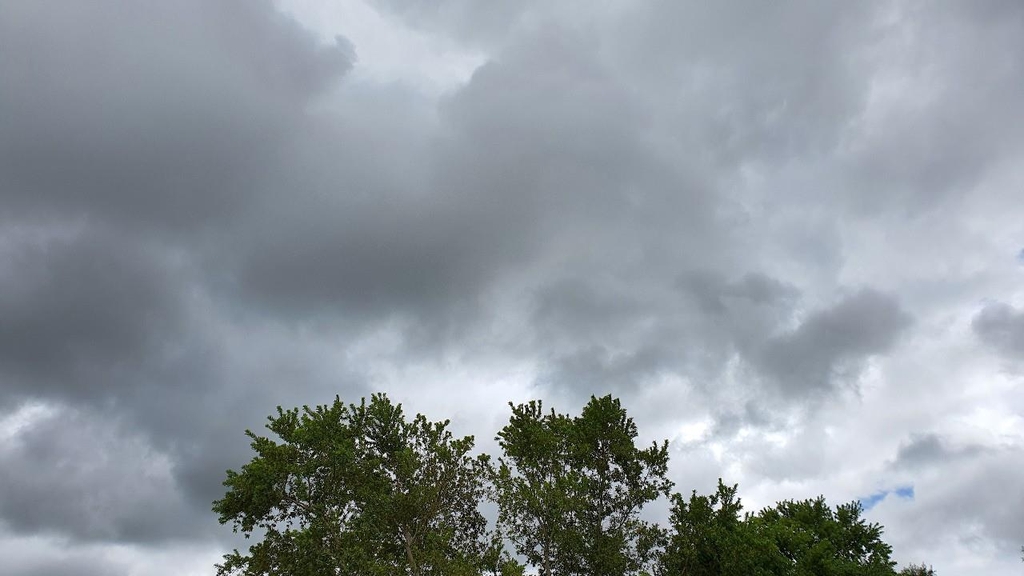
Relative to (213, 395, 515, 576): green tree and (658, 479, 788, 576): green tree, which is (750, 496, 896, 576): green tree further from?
(213, 395, 515, 576): green tree

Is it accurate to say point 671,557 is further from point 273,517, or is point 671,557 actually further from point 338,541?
point 273,517

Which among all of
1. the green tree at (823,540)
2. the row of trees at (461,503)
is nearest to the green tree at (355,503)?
the row of trees at (461,503)

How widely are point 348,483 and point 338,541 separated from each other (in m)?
3.50

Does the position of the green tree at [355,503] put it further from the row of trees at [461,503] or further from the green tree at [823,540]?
the green tree at [823,540]

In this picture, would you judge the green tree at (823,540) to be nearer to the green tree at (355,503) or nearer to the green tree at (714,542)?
the green tree at (714,542)

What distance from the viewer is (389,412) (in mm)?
42406

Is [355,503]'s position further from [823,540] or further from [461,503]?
[823,540]

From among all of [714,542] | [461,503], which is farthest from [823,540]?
[461,503]

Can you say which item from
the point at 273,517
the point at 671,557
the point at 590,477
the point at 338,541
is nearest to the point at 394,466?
the point at 338,541

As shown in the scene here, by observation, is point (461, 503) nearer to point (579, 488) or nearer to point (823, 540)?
point (579, 488)

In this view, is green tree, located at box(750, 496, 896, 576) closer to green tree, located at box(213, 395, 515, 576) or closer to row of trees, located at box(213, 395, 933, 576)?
row of trees, located at box(213, 395, 933, 576)

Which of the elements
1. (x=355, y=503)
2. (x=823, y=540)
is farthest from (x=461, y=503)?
(x=823, y=540)

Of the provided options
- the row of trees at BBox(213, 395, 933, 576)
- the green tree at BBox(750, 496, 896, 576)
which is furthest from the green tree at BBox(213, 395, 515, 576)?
the green tree at BBox(750, 496, 896, 576)

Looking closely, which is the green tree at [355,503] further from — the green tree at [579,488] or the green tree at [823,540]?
the green tree at [823,540]
